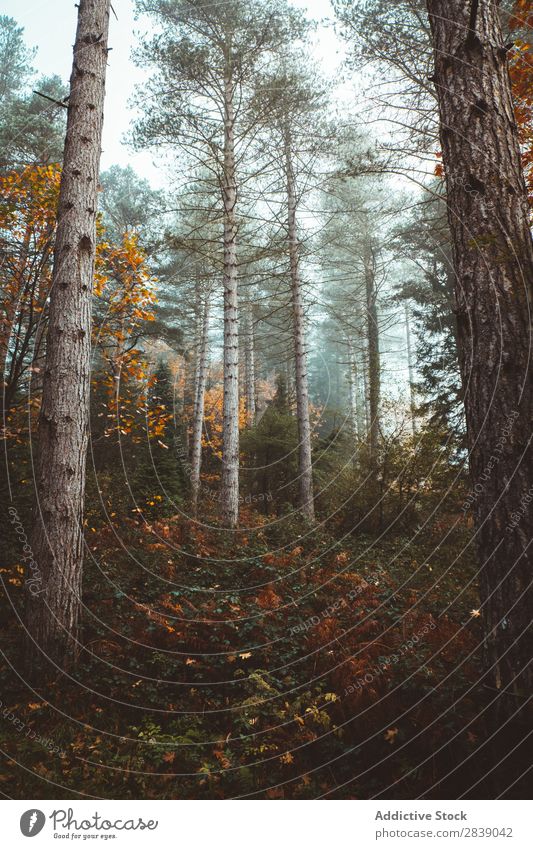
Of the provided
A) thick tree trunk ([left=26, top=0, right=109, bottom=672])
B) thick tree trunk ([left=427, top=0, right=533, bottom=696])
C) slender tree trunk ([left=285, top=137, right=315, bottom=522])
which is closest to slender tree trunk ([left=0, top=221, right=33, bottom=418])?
thick tree trunk ([left=26, top=0, right=109, bottom=672])

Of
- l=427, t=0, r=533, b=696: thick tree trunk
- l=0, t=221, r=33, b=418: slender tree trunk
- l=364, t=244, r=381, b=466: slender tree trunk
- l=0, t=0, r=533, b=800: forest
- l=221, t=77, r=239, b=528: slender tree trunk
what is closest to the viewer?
l=427, t=0, r=533, b=696: thick tree trunk

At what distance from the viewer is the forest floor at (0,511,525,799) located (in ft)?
9.92

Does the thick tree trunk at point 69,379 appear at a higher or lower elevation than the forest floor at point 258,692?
higher

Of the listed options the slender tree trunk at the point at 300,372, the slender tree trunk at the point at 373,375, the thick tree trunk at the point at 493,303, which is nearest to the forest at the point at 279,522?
the thick tree trunk at the point at 493,303

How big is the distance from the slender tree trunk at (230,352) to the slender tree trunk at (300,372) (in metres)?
1.98

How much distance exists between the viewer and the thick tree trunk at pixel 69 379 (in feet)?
14.7

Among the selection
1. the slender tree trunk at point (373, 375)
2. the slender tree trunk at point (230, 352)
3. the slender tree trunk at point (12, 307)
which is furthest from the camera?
the slender tree trunk at point (373, 375)

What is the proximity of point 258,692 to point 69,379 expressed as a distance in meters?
3.58

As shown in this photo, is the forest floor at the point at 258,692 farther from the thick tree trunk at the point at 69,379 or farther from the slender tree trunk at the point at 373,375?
the slender tree trunk at the point at 373,375

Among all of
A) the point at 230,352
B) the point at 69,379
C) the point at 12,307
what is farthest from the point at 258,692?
the point at 230,352

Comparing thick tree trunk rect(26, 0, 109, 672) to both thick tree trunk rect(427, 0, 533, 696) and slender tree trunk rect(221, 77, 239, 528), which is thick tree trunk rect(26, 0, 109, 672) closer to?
thick tree trunk rect(427, 0, 533, 696)

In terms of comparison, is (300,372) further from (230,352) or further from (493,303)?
(493,303)

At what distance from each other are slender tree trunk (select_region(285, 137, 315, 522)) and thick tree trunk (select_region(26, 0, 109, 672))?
284 inches
